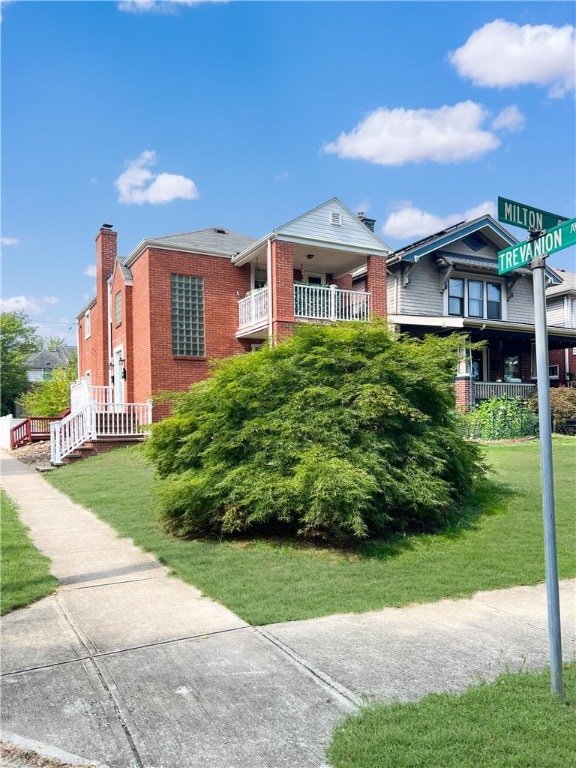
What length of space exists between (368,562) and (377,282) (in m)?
15.0

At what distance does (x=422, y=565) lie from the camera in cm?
613

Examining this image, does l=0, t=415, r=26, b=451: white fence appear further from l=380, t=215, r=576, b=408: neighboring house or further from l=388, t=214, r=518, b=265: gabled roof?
l=388, t=214, r=518, b=265: gabled roof

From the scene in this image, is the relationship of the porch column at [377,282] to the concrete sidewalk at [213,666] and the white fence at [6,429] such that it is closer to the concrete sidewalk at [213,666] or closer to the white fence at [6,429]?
the white fence at [6,429]

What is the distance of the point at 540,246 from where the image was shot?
355 cm

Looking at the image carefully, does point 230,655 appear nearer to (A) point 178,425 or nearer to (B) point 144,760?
(B) point 144,760

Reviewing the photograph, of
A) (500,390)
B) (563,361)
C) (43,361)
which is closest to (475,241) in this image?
(500,390)

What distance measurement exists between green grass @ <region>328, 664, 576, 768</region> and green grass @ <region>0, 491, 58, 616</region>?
10.7ft

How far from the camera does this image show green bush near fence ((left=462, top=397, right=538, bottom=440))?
56.6ft

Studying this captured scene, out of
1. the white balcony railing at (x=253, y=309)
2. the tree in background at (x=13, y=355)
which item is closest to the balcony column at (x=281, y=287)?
the white balcony railing at (x=253, y=309)

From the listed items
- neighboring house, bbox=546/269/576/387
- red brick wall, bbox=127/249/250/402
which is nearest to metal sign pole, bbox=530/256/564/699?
red brick wall, bbox=127/249/250/402

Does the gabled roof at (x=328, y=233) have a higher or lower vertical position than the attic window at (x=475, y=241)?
lower

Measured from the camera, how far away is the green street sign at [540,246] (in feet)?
11.2

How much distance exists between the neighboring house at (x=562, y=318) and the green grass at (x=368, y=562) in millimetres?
21528

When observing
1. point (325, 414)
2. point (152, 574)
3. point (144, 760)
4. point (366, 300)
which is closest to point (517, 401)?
point (366, 300)
